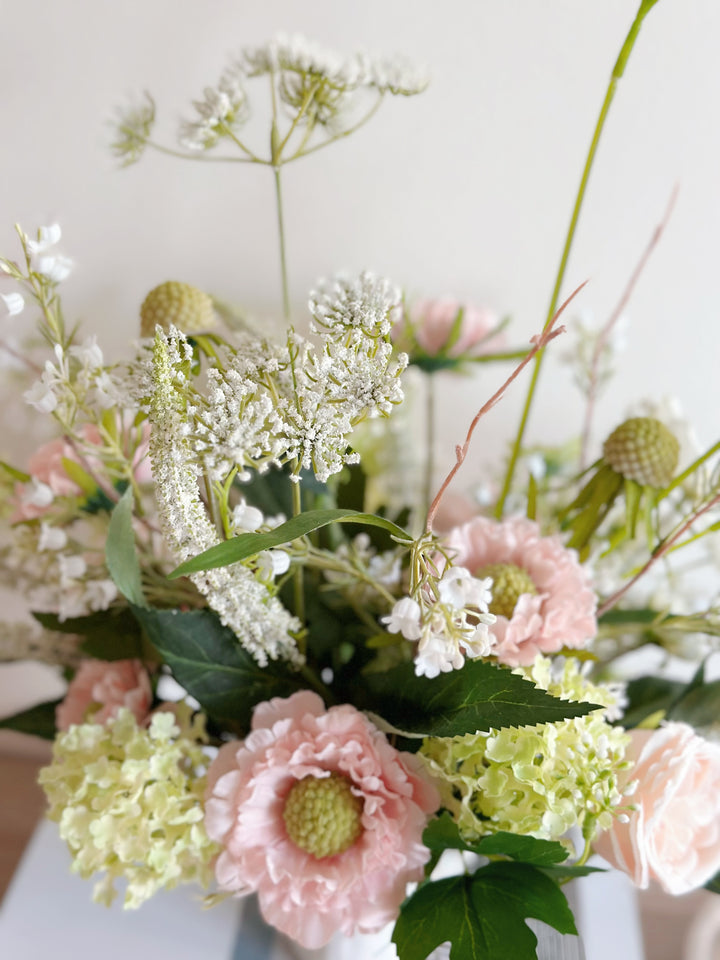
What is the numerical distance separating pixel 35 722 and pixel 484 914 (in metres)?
0.39

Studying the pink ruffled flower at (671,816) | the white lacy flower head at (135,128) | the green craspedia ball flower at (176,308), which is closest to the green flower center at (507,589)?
the pink ruffled flower at (671,816)

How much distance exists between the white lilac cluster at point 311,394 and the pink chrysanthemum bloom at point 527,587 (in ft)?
0.37

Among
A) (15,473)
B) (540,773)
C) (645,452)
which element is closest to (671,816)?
(540,773)

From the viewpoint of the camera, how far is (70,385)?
394 mm

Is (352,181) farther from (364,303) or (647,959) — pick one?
(647,959)

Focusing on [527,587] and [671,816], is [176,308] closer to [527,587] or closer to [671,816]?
[527,587]

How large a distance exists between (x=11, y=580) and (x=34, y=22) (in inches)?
17.4

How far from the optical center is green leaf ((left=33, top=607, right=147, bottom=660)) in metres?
0.49

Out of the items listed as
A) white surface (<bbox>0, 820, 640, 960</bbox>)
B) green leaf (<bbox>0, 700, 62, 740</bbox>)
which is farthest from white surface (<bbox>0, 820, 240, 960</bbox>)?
green leaf (<bbox>0, 700, 62, 740</bbox>)

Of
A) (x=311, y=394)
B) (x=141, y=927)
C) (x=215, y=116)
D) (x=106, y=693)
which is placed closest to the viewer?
(x=311, y=394)

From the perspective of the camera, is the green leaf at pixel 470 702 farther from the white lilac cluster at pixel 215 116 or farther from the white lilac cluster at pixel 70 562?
the white lilac cluster at pixel 215 116

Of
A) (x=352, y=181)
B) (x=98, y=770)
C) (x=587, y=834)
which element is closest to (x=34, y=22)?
(x=352, y=181)

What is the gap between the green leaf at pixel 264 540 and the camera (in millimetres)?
311

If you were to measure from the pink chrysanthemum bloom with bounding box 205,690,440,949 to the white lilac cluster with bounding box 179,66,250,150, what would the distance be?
0.33 metres
